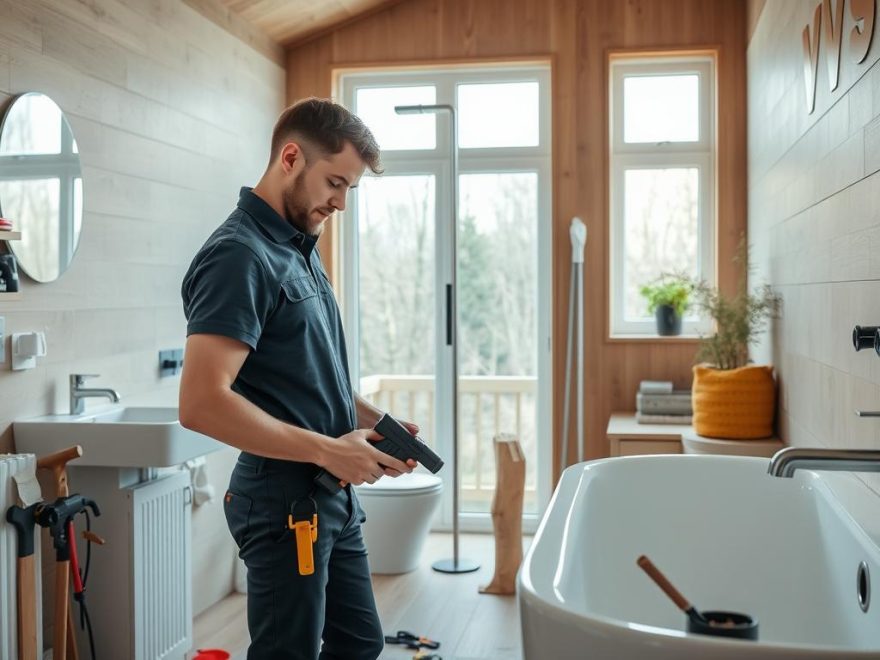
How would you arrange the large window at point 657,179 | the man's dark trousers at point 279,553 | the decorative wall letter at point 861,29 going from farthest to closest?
the large window at point 657,179
the decorative wall letter at point 861,29
the man's dark trousers at point 279,553

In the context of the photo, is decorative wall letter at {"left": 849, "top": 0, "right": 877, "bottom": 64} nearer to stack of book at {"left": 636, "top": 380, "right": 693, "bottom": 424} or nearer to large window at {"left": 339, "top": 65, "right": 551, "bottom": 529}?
stack of book at {"left": 636, "top": 380, "right": 693, "bottom": 424}

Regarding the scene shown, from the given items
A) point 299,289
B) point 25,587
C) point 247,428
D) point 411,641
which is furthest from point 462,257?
point 247,428

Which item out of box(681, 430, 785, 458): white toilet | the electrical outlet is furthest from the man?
box(681, 430, 785, 458): white toilet

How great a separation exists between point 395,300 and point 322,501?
304cm

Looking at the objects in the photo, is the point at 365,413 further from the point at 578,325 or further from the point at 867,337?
the point at 578,325

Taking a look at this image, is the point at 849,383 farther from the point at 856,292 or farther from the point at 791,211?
the point at 791,211

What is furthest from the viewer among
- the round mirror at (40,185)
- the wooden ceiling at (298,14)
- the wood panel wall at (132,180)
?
the wooden ceiling at (298,14)

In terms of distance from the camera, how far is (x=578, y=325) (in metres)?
4.55

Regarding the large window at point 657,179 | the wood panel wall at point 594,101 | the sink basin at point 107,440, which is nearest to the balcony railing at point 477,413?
the wood panel wall at point 594,101

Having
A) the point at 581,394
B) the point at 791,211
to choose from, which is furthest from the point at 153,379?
the point at 791,211

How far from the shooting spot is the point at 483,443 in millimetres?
5090

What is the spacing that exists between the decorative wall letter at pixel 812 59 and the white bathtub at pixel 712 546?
103cm

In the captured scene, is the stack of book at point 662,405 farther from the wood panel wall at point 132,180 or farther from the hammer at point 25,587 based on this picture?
the hammer at point 25,587

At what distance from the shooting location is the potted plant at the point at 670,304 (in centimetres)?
447
